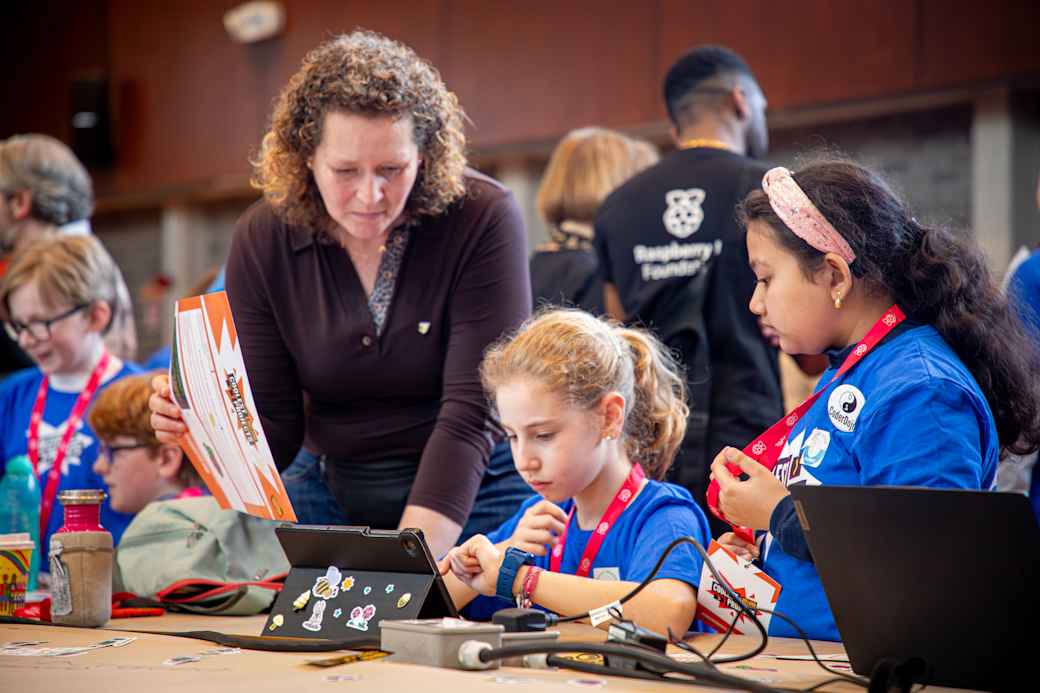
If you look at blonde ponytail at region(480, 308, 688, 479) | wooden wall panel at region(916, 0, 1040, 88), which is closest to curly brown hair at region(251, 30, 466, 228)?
blonde ponytail at region(480, 308, 688, 479)

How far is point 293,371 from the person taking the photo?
7.76 feet

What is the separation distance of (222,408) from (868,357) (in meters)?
1.01

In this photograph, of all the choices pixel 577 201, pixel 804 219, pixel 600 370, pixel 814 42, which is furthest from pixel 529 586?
pixel 814 42

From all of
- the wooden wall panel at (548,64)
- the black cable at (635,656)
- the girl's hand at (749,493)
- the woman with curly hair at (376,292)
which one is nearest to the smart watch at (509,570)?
the woman with curly hair at (376,292)

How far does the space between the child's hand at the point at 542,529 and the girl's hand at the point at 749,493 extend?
32cm

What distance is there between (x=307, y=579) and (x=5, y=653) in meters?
0.42

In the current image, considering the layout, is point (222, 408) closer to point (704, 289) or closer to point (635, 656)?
point (635, 656)

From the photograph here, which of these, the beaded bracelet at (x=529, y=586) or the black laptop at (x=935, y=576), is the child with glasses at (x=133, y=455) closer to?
the beaded bracelet at (x=529, y=586)

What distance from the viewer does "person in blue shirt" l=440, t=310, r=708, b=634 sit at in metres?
1.84

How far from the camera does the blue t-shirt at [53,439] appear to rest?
10.1ft

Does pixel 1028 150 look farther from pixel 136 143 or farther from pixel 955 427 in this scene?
pixel 136 143

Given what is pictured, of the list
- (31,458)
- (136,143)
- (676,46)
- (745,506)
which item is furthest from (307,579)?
(136,143)

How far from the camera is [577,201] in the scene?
3.47 meters

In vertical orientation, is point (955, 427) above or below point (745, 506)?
above
